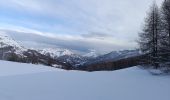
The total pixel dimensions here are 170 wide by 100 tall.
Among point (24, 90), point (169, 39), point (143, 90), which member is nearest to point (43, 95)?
point (24, 90)

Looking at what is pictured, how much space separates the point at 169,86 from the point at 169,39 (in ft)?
32.1

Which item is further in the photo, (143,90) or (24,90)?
(143,90)

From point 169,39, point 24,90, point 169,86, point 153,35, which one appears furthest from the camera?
point 153,35

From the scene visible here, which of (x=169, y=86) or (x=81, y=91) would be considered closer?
(x=81, y=91)

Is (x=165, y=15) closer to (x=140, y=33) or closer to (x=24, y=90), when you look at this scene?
(x=140, y=33)

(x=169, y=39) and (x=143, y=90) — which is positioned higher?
(x=169, y=39)

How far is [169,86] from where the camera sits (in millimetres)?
16234

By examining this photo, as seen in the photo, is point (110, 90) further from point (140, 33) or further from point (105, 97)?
point (140, 33)

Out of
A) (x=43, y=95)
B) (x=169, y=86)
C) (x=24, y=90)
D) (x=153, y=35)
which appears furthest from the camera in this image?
(x=153, y=35)

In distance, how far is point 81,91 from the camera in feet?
45.8

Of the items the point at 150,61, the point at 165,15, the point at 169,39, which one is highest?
the point at 165,15

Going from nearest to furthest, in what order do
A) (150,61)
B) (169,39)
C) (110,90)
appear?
(110,90) < (169,39) < (150,61)

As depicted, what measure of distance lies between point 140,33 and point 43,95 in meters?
22.3

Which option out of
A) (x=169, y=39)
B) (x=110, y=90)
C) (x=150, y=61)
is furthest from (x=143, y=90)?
(x=150, y=61)
